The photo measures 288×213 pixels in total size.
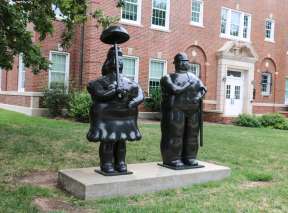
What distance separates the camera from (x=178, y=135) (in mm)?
6809

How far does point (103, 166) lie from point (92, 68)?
40.1 ft

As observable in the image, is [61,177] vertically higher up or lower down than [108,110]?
lower down

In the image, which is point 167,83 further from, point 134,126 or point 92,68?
point 92,68

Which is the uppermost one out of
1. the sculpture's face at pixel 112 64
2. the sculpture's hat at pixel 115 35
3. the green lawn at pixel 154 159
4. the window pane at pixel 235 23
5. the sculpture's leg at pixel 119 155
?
the window pane at pixel 235 23

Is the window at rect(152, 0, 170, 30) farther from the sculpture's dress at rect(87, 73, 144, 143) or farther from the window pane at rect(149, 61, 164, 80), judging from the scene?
the sculpture's dress at rect(87, 73, 144, 143)

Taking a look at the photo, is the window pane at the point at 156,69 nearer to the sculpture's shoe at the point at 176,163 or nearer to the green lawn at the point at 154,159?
the green lawn at the point at 154,159

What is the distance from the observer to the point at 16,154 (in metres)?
8.48

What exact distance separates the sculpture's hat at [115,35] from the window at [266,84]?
67.2 feet

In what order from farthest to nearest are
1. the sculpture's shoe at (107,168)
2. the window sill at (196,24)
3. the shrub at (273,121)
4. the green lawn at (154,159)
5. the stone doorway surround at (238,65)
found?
the stone doorway surround at (238,65) < the window sill at (196,24) < the shrub at (273,121) < the sculpture's shoe at (107,168) < the green lawn at (154,159)

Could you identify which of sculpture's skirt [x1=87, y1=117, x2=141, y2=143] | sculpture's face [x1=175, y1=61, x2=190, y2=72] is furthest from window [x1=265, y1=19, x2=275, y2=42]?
sculpture's skirt [x1=87, y1=117, x2=141, y2=143]

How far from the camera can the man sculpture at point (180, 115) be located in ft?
22.2

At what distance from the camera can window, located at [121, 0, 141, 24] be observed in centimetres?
1922

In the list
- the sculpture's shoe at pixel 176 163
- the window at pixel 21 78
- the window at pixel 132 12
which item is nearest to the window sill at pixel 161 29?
the window at pixel 132 12

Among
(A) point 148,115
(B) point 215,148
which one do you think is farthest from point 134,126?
(A) point 148,115
